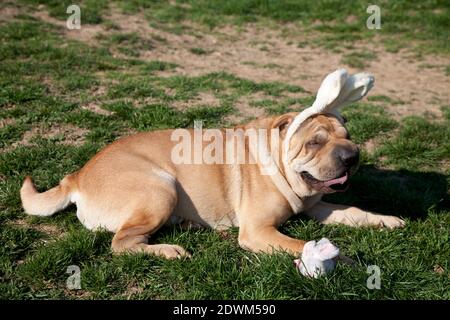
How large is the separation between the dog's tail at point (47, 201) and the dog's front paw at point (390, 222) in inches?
105

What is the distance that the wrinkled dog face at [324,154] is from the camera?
11.1ft

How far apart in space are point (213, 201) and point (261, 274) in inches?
34.7

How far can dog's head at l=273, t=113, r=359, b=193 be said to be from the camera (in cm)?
340

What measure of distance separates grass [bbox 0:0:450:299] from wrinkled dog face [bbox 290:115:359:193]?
1.68 ft

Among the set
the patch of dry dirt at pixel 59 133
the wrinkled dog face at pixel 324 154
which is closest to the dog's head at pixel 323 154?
the wrinkled dog face at pixel 324 154

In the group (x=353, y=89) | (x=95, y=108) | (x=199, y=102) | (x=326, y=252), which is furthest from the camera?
(x=199, y=102)

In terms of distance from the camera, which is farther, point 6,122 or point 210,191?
point 6,122

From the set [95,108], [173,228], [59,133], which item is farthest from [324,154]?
[95,108]

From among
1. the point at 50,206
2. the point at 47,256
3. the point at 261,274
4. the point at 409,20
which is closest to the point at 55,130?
the point at 50,206

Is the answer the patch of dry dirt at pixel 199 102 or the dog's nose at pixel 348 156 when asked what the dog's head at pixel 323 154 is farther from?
the patch of dry dirt at pixel 199 102

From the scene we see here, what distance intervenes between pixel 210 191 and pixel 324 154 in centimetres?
100

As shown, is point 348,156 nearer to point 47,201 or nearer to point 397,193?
point 397,193

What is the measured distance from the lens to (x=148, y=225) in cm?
342

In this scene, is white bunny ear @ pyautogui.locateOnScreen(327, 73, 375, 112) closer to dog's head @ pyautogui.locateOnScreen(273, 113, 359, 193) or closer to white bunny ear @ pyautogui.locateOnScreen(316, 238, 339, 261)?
dog's head @ pyautogui.locateOnScreen(273, 113, 359, 193)
